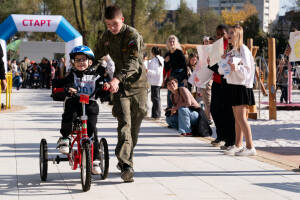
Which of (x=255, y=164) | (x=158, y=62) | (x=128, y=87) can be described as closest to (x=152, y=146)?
(x=255, y=164)

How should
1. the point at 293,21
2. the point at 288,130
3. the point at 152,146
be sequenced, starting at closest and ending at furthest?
the point at 152,146 → the point at 288,130 → the point at 293,21

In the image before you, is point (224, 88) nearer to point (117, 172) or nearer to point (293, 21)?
point (117, 172)

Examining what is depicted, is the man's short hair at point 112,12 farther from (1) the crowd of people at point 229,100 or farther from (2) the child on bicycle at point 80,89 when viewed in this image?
(1) the crowd of people at point 229,100

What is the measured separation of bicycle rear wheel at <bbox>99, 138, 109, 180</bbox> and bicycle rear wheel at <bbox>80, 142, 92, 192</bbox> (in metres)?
0.45

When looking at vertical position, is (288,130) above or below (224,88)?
below

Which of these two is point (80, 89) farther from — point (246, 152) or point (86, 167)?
point (246, 152)

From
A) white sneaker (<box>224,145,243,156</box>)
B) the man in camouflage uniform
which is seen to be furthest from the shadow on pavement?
white sneaker (<box>224,145,243,156</box>)

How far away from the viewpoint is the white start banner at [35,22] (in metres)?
27.0

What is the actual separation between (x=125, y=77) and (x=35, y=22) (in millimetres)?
21597

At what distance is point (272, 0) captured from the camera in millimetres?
188375

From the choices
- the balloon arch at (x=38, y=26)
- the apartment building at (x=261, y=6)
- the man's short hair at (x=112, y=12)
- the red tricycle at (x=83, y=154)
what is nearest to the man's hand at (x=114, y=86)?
the red tricycle at (x=83, y=154)

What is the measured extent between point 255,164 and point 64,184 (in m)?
Result: 2.64

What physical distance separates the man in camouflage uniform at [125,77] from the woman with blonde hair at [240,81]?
7.03 feet

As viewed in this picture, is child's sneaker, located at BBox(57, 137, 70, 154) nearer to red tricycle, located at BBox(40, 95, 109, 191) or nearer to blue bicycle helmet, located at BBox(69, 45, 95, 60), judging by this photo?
red tricycle, located at BBox(40, 95, 109, 191)
